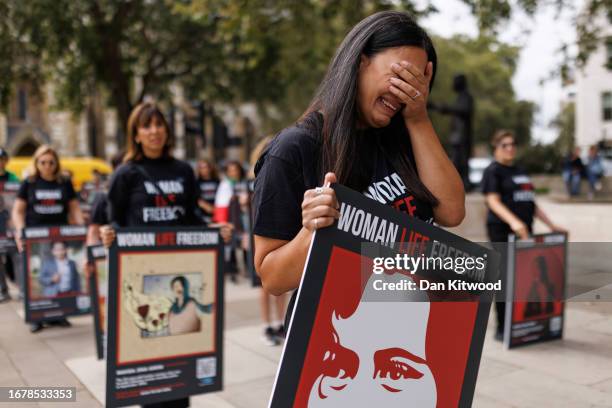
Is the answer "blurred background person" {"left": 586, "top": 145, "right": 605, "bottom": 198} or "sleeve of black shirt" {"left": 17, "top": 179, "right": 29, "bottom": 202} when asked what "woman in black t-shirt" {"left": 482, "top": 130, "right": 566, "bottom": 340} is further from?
"blurred background person" {"left": 586, "top": 145, "right": 605, "bottom": 198}

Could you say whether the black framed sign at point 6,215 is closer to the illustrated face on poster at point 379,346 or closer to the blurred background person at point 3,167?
the blurred background person at point 3,167

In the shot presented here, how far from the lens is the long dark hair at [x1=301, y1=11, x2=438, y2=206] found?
1.61 metres

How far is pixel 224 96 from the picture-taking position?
66.2 ft

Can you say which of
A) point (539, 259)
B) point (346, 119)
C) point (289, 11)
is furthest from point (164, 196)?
point (289, 11)

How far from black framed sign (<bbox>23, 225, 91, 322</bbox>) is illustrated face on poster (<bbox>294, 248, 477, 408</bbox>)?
5640 mm

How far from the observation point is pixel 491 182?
5.71 metres

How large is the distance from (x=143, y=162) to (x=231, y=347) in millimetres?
2223

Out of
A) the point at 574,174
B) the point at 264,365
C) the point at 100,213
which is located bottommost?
the point at 264,365

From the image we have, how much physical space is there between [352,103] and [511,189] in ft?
14.4

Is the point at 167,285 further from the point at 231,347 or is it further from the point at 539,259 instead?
the point at 539,259

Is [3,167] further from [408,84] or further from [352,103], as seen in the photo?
[408,84]

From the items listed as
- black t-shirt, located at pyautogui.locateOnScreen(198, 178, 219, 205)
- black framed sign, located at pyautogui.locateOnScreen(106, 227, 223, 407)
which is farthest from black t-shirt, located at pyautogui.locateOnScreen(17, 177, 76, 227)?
black framed sign, located at pyautogui.locateOnScreen(106, 227, 223, 407)

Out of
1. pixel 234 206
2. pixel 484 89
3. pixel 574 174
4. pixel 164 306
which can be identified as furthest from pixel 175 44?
→ pixel 484 89

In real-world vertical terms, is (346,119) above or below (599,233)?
above
